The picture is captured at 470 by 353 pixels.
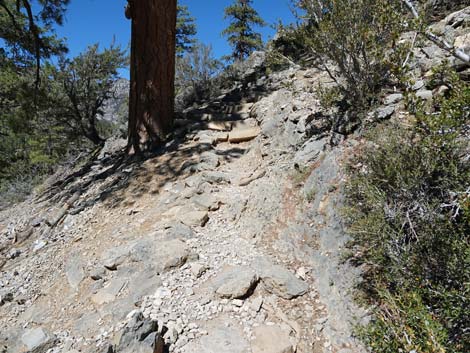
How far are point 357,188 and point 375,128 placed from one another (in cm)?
80

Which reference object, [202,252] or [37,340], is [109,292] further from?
[202,252]

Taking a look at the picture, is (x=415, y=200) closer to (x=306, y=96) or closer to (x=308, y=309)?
(x=308, y=309)

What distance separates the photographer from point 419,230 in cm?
218

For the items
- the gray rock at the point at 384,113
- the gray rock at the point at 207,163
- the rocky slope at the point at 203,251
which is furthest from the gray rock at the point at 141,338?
the gray rock at the point at 384,113

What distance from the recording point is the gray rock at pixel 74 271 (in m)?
3.22

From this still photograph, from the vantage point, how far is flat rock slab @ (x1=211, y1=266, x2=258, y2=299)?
2.53m

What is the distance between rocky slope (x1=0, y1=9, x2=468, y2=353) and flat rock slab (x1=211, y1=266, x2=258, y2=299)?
0.04 feet

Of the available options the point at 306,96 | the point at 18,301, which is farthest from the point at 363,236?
the point at 18,301

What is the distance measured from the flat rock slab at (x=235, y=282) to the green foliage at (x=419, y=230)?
0.88m

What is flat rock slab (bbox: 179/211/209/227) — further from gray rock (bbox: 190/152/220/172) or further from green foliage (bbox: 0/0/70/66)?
green foliage (bbox: 0/0/70/66)

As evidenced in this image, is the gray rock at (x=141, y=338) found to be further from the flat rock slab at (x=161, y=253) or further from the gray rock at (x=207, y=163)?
the gray rock at (x=207, y=163)

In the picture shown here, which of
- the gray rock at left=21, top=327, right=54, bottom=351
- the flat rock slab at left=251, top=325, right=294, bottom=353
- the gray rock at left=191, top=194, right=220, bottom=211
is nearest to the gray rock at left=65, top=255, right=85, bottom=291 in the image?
the gray rock at left=21, top=327, right=54, bottom=351

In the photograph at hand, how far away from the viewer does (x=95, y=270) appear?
316cm

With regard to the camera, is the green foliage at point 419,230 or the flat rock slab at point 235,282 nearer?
the green foliage at point 419,230
